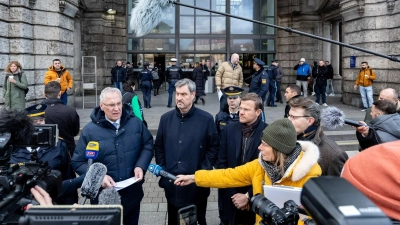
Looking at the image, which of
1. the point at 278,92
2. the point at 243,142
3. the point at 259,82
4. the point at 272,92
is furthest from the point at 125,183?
the point at 278,92

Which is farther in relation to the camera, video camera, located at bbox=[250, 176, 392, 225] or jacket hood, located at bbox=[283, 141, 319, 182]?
jacket hood, located at bbox=[283, 141, 319, 182]

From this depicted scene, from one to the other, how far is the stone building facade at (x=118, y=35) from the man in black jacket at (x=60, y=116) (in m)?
6.32

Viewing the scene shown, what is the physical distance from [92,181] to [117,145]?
3.17 ft

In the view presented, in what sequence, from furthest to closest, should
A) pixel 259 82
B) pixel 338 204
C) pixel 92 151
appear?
pixel 259 82
pixel 92 151
pixel 338 204

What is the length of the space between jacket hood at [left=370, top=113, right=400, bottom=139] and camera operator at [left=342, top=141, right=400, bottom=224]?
258 centimetres

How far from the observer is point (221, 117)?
4.96m

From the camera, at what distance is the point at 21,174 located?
2.16m

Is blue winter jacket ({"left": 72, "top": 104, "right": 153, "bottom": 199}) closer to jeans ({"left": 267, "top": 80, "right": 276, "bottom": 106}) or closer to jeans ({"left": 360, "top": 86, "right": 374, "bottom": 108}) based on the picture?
jeans ({"left": 360, "top": 86, "right": 374, "bottom": 108})

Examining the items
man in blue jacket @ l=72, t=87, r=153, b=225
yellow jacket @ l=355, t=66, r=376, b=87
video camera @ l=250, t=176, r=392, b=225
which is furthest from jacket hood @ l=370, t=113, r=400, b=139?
yellow jacket @ l=355, t=66, r=376, b=87

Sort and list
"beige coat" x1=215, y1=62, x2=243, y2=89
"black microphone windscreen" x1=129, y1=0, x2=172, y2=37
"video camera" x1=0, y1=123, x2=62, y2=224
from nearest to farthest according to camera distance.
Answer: "video camera" x1=0, y1=123, x2=62, y2=224, "black microphone windscreen" x1=129, y1=0, x2=172, y2=37, "beige coat" x1=215, y1=62, x2=243, y2=89

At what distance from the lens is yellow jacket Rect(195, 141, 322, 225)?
101 inches

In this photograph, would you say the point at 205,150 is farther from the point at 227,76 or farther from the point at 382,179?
the point at 227,76

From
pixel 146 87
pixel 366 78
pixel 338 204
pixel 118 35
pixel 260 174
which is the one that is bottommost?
pixel 260 174

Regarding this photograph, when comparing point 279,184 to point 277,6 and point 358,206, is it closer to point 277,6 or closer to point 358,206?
point 358,206
